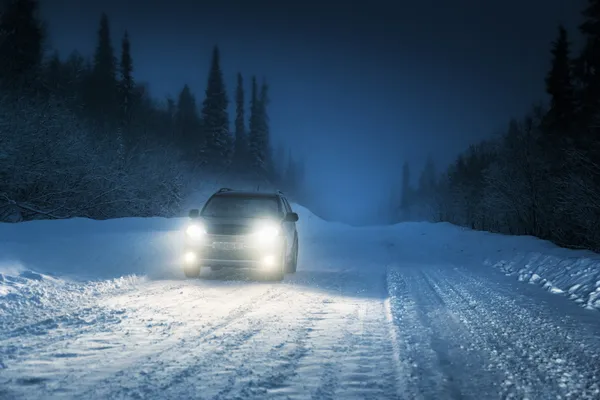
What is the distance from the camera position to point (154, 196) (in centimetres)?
2722

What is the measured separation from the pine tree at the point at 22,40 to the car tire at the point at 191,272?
2585cm

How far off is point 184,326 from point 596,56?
98.1 feet

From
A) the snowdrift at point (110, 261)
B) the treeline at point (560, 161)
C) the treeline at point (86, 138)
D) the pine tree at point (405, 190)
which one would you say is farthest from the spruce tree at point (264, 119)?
the pine tree at point (405, 190)

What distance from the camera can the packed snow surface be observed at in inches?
155

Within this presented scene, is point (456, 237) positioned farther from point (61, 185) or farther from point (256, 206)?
point (61, 185)

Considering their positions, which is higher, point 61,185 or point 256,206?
point 61,185

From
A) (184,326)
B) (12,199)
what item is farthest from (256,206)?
(12,199)

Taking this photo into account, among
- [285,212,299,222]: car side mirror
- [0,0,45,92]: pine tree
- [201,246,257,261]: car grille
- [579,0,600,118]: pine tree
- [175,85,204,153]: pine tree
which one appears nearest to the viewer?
[201,246,257,261]: car grille

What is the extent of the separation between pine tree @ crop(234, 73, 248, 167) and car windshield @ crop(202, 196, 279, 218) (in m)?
58.0

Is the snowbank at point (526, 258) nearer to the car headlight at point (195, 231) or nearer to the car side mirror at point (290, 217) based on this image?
the car side mirror at point (290, 217)

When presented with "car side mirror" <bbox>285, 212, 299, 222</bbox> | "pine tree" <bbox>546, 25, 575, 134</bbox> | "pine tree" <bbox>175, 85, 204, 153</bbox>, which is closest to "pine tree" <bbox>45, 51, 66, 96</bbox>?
"pine tree" <bbox>175, 85, 204, 153</bbox>

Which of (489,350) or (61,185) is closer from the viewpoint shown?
Result: (489,350)

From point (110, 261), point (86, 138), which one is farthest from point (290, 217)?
point (86, 138)

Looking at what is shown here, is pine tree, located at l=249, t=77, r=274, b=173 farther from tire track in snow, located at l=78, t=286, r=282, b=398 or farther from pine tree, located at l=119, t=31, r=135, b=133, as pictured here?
tire track in snow, located at l=78, t=286, r=282, b=398
